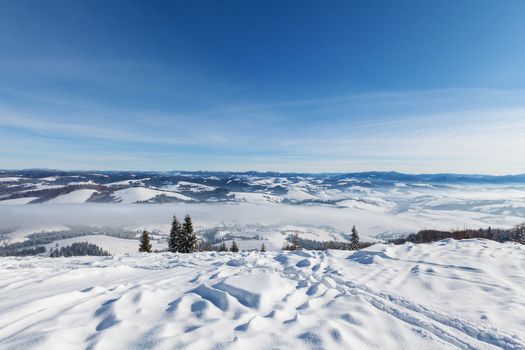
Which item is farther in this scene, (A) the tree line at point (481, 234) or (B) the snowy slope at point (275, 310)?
(A) the tree line at point (481, 234)

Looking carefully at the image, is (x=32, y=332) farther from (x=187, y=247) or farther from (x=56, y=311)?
(x=187, y=247)

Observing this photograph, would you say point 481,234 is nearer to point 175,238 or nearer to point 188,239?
point 188,239

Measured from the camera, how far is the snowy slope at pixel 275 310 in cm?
497

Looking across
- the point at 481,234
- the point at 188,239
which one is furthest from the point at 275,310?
the point at 481,234

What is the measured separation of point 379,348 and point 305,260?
27.6 feet

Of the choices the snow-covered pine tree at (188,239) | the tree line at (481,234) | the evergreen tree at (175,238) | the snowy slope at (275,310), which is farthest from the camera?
the tree line at (481,234)

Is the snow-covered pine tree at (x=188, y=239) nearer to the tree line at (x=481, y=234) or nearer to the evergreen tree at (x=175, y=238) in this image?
the evergreen tree at (x=175, y=238)

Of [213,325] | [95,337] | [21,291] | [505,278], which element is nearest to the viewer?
[95,337]

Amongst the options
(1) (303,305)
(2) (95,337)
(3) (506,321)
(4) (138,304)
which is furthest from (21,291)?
(3) (506,321)

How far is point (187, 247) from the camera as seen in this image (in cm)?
4050

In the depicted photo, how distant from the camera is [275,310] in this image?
6488mm

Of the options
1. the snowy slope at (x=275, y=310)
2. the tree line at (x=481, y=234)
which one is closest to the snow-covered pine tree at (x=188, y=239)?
the snowy slope at (x=275, y=310)

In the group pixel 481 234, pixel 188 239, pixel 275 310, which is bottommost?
pixel 481 234

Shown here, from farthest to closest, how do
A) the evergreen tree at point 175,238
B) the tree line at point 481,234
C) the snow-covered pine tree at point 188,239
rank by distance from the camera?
1. the tree line at point 481,234
2. the evergreen tree at point 175,238
3. the snow-covered pine tree at point 188,239
